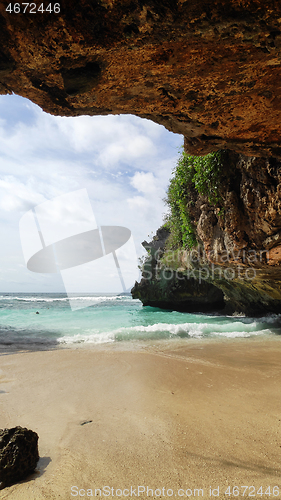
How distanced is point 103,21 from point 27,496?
3.71 m

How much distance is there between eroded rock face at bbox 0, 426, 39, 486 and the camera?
1.89m

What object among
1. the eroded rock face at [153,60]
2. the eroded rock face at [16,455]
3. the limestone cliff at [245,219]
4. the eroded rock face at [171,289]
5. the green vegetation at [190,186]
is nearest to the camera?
the eroded rock face at [153,60]

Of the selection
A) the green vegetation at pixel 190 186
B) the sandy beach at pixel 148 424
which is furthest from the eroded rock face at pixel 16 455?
the green vegetation at pixel 190 186

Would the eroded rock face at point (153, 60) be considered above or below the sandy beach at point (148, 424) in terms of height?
above

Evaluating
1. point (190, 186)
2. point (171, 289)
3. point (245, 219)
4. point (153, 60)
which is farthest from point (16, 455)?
point (171, 289)

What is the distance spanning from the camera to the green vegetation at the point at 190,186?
6.87m

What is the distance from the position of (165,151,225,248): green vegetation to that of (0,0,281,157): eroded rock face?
3.65 m

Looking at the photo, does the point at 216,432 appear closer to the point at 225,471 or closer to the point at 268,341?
the point at 225,471

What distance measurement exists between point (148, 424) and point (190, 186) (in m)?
7.52

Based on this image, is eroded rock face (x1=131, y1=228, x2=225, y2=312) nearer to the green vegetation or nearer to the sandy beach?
the green vegetation

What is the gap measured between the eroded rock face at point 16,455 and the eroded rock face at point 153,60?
130 inches

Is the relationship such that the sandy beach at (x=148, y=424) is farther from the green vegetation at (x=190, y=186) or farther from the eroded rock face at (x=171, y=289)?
the eroded rock face at (x=171, y=289)

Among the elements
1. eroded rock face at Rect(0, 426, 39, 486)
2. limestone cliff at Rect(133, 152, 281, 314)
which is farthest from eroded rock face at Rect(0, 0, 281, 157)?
eroded rock face at Rect(0, 426, 39, 486)

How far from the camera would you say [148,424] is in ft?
9.45
